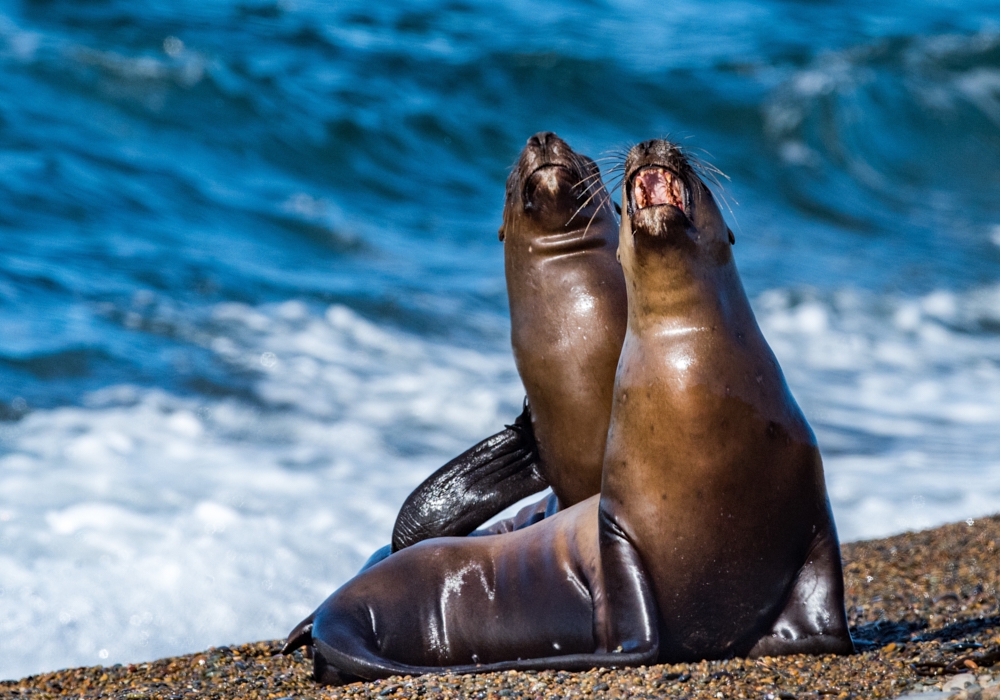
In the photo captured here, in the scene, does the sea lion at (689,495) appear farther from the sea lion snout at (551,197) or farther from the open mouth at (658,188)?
the sea lion snout at (551,197)

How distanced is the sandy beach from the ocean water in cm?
103

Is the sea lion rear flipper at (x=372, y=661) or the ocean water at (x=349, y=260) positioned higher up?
the ocean water at (x=349, y=260)

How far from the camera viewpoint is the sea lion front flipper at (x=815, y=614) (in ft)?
12.3

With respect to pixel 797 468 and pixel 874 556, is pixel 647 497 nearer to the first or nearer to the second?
pixel 797 468

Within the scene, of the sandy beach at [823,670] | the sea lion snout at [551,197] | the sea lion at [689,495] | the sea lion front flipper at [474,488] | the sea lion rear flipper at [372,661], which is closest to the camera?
the sandy beach at [823,670]

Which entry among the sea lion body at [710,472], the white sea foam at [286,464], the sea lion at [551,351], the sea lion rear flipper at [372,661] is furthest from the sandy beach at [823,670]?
the white sea foam at [286,464]

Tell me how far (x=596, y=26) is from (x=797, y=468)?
66.4 feet

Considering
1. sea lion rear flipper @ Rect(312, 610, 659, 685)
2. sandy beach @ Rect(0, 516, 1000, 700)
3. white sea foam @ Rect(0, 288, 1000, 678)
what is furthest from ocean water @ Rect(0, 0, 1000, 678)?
sea lion rear flipper @ Rect(312, 610, 659, 685)

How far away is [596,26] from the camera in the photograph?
22969mm

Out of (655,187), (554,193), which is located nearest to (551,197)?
(554,193)

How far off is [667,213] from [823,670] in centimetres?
143

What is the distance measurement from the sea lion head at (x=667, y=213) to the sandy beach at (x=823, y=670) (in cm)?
126

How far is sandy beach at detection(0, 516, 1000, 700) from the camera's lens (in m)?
3.46

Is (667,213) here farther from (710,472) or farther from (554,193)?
(554,193)
